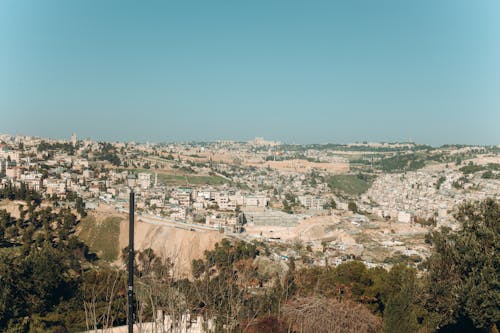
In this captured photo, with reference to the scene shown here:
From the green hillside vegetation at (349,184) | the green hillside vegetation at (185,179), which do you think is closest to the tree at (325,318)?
the green hillside vegetation at (185,179)

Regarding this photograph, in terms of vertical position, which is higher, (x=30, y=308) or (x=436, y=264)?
(x=436, y=264)

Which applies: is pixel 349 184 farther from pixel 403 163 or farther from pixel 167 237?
pixel 167 237

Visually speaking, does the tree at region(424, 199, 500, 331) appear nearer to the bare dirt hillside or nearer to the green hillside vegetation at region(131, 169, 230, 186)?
the bare dirt hillside

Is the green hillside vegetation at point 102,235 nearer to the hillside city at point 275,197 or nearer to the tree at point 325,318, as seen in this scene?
the hillside city at point 275,197

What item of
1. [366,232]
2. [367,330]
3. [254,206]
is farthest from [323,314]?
[254,206]

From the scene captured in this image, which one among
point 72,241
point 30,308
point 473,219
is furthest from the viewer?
point 72,241

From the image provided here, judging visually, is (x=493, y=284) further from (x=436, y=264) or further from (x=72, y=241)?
(x=72, y=241)
